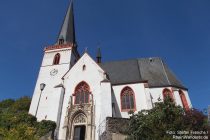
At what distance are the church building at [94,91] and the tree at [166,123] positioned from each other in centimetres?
373

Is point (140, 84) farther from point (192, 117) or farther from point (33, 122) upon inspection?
point (33, 122)

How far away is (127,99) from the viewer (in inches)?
921

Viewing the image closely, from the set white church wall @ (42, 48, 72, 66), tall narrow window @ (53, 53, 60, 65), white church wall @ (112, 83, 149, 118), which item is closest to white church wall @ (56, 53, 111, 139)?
white church wall @ (112, 83, 149, 118)

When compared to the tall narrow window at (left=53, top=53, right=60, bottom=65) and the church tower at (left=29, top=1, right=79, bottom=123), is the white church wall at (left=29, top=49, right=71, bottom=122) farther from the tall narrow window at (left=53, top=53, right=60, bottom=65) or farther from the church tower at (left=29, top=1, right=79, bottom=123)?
the tall narrow window at (left=53, top=53, right=60, bottom=65)

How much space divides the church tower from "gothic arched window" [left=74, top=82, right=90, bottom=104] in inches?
67.4

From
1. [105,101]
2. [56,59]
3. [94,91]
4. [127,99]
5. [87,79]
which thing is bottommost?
[105,101]

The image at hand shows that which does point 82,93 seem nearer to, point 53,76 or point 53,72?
point 53,76

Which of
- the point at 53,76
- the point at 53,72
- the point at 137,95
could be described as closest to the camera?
the point at 137,95

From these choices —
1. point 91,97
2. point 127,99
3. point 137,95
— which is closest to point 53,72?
point 91,97

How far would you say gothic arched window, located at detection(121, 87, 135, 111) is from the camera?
74.7 feet

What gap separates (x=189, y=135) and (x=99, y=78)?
42.5 ft

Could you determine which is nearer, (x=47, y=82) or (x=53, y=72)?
(x=47, y=82)

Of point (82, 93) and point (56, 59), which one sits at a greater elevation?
point (56, 59)

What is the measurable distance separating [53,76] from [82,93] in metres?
7.68
